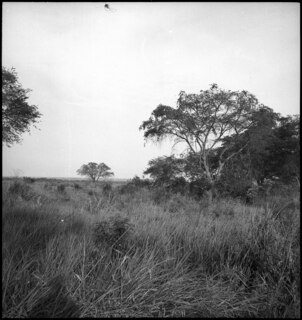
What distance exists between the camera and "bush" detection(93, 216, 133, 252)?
232 centimetres

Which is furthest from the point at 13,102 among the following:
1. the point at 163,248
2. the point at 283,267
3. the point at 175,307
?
the point at 283,267

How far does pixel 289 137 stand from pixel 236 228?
15040mm

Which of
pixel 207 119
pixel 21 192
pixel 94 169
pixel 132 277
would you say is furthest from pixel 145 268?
pixel 94 169

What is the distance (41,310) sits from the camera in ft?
4.38

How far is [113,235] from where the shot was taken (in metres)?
2.42

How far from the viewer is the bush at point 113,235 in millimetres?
2322

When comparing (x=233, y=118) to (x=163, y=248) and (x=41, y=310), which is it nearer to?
(x=163, y=248)

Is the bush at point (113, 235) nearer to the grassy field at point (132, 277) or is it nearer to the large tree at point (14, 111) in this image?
the grassy field at point (132, 277)

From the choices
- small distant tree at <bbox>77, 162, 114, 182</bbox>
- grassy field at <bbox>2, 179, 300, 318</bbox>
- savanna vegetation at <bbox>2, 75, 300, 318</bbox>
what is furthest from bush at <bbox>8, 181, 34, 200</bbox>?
small distant tree at <bbox>77, 162, 114, 182</bbox>

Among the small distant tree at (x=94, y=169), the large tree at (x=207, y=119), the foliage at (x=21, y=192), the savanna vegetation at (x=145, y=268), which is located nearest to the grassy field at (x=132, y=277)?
the savanna vegetation at (x=145, y=268)

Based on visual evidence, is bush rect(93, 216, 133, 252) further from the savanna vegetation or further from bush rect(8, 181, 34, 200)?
bush rect(8, 181, 34, 200)

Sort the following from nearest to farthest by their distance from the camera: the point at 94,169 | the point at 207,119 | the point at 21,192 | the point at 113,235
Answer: the point at 113,235, the point at 21,192, the point at 207,119, the point at 94,169

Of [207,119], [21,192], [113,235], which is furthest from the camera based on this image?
[207,119]

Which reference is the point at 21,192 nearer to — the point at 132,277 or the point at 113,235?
the point at 113,235
